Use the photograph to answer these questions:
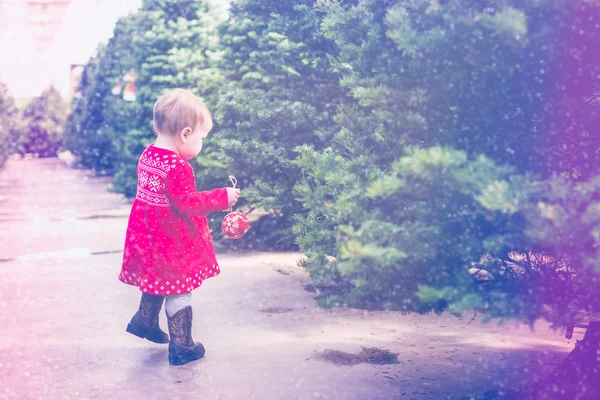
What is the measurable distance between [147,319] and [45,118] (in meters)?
41.2

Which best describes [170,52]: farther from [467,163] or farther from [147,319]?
[467,163]

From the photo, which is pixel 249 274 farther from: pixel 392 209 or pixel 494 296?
pixel 494 296

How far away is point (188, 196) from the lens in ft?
13.6

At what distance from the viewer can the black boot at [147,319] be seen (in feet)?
15.0

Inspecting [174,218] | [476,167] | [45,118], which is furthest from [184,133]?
[45,118]

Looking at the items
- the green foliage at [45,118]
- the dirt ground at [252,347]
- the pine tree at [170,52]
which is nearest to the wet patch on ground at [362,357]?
the dirt ground at [252,347]

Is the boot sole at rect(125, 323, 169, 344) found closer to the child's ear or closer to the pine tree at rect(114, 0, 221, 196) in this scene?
the child's ear

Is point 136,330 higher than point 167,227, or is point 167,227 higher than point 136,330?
point 167,227

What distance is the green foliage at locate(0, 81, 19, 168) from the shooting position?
24219 millimetres

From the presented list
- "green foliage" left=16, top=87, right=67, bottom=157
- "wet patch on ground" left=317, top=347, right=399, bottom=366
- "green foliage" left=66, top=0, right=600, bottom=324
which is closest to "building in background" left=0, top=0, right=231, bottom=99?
"green foliage" left=16, top=87, right=67, bottom=157

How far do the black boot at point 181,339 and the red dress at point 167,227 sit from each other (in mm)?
181

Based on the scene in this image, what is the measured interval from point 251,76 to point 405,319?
13.1 feet

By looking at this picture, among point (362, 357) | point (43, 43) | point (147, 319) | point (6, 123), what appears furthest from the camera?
point (43, 43)

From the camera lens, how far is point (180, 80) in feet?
38.1
